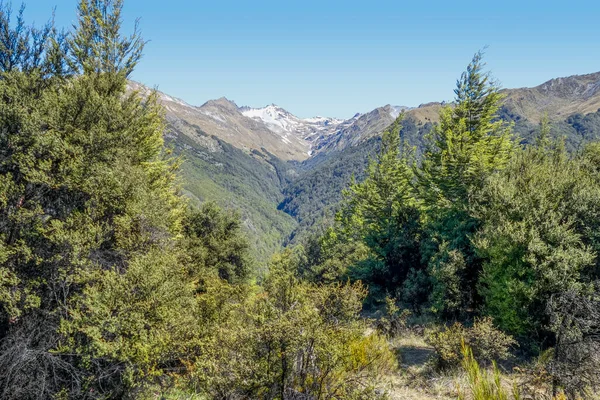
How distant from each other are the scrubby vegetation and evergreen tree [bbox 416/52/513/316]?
19 cm

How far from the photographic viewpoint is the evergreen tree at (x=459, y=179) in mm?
15352

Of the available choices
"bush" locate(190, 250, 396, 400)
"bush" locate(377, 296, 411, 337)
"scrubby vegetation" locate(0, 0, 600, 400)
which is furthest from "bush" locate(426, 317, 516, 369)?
"bush" locate(377, 296, 411, 337)

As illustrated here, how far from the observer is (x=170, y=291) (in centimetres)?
1017

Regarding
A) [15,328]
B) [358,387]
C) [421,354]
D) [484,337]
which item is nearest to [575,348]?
[484,337]

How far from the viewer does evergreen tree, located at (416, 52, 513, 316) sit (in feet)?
50.4

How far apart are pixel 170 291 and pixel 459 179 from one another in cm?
1774

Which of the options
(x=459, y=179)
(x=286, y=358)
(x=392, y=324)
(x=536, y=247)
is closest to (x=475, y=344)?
(x=536, y=247)

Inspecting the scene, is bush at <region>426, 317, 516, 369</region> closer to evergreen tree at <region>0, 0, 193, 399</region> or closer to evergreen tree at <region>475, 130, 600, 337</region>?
evergreen tree at <region>475, 130, 600, 337</region>

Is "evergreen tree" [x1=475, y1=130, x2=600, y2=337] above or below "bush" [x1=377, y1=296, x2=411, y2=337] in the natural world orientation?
above

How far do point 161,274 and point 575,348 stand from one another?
10730 millimetres

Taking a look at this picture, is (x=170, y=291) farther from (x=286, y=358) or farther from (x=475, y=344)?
(x=475, y=344)

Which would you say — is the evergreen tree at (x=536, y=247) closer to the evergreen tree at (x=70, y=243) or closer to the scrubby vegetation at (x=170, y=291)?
the scrubby vegetation at (x=170, y=291)

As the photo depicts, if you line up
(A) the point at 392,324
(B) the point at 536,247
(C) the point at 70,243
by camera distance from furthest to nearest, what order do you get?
(A) the point at 392,324 < (B) the point at 536,247 < (C) the point at 70,243

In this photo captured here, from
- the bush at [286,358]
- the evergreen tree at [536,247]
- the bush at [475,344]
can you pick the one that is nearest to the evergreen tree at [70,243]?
the bush at [286,358]
